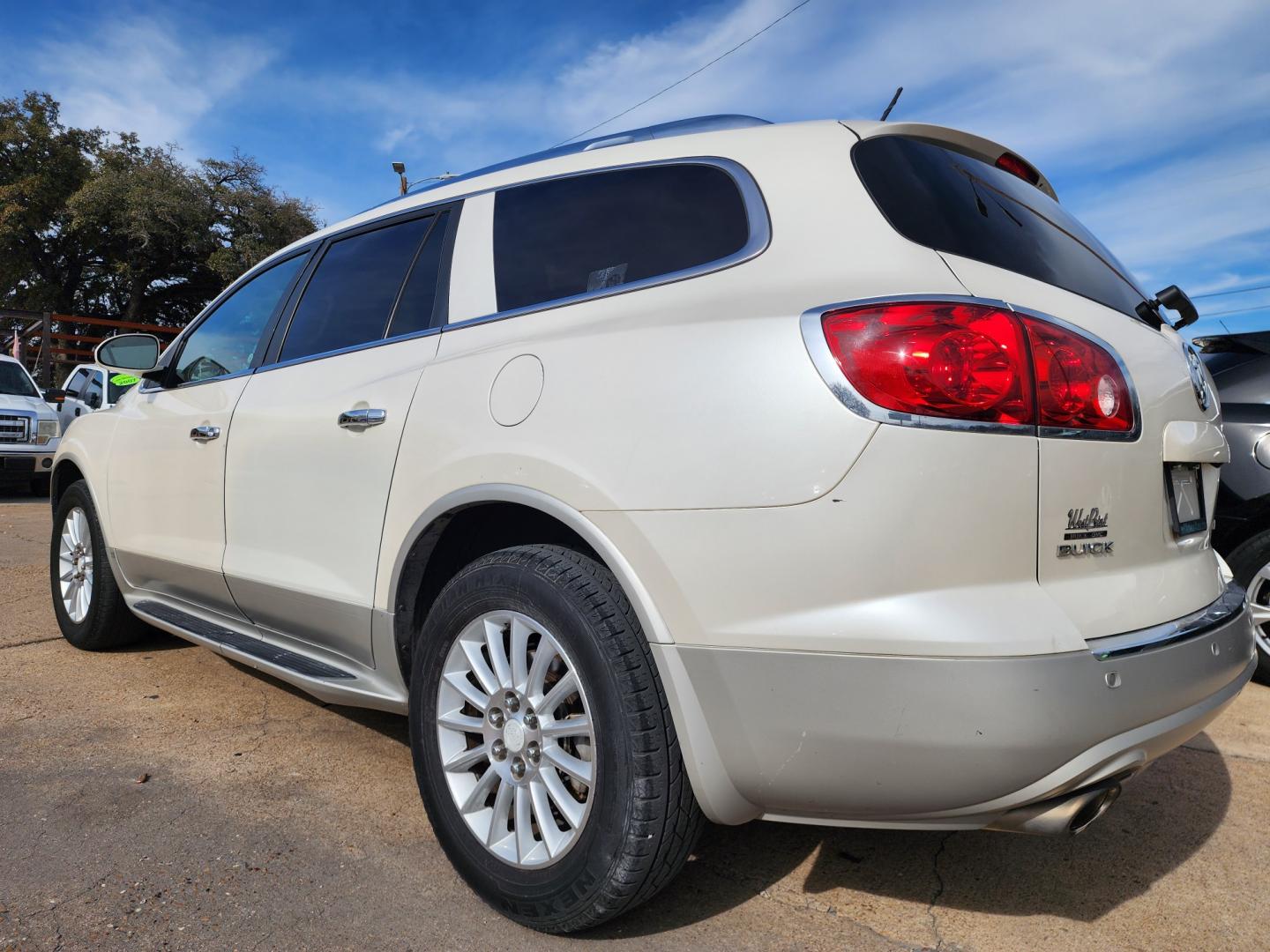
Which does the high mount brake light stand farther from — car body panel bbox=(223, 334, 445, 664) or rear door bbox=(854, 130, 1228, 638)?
car body panel bbox=(223, 334, 445, 664)

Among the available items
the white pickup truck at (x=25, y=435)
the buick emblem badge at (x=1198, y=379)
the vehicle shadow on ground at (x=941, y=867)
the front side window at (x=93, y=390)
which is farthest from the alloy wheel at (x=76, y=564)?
the front side window at (x=93, y=390)

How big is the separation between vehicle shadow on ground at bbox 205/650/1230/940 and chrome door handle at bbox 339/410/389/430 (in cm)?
136

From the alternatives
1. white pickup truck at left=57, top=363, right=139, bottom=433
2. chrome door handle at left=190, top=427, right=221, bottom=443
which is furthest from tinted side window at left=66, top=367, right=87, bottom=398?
chrome door handle at left=190, top=427, right=221, bottom=443

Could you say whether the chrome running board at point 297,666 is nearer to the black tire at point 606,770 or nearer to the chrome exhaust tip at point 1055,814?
the black tire at point 606,770

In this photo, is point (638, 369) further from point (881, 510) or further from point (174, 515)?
point (174, 515)

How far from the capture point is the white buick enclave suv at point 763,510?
1.59 m

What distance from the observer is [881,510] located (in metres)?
1.58

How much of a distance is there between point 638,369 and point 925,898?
4.64 feet

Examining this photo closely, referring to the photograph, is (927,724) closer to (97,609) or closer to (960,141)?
(960,141)

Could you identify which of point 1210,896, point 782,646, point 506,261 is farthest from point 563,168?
point 1210,896

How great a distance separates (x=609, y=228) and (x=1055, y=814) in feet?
5.14

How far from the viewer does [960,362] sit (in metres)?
1.64

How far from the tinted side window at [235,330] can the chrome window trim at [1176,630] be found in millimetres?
2790

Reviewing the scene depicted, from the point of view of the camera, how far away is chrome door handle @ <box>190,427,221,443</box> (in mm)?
3170
